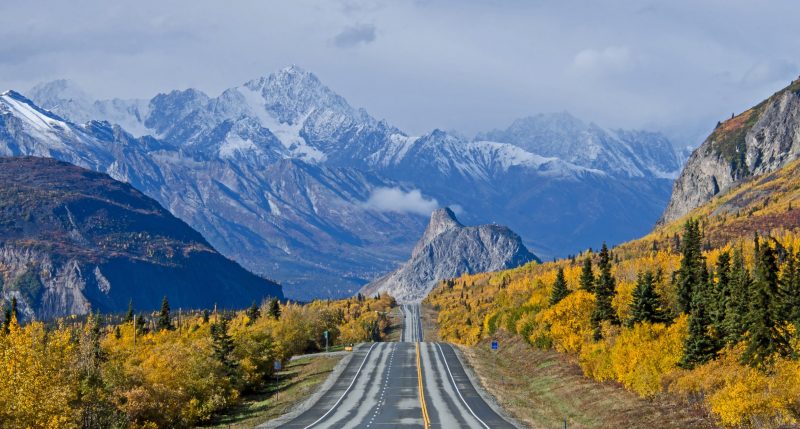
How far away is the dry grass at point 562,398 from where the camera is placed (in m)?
80.8

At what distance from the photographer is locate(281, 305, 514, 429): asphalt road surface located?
82688 mm

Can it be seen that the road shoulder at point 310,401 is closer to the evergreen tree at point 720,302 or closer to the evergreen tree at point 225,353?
the evergreen tree at point 225,353

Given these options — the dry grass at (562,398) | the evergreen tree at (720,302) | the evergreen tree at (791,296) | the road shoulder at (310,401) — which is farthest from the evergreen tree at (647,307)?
the road shoulder at (310,401)

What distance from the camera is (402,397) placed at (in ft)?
331

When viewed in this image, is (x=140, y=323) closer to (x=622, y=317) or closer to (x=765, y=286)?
(x=622, y=317)

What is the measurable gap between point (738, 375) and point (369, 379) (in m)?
54.7

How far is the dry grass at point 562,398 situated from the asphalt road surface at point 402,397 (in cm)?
424

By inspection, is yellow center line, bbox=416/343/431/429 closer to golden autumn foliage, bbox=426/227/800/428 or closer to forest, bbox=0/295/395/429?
golden autumn foliage, bbox=426/227/800/428

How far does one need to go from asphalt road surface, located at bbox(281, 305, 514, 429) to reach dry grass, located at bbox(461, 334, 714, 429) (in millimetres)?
4237

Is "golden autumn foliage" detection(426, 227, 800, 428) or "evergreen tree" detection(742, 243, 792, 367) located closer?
"golden autumn foliage" detection(426, 227, 800, 428)

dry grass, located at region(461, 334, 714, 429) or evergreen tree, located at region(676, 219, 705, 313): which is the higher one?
evergreen tree, located at region(676, 219, 705, 313)

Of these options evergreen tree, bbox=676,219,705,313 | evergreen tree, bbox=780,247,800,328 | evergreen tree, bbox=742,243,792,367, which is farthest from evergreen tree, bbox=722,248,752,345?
evergreen tree, bbox=676,219,705,313

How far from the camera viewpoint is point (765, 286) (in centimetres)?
8638

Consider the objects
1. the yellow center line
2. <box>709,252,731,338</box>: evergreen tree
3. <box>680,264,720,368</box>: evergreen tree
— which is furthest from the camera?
<box>709,252,731,338</box>: evergreen tree
